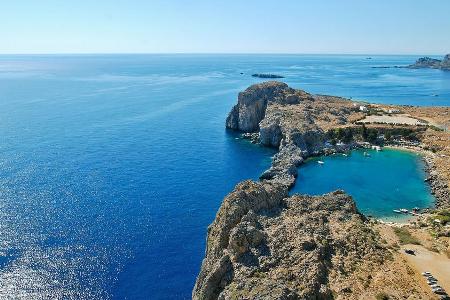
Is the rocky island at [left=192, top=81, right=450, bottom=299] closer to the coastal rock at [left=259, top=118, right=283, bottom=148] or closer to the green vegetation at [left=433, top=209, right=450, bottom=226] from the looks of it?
the green vegetation at [left=433, top=209, right=450, bottom=226]

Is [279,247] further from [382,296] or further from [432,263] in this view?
[432,263]

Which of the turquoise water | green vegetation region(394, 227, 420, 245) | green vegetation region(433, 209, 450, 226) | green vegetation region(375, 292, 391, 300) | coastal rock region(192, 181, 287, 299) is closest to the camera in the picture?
green vegetation region(375, 292, 391, 300)

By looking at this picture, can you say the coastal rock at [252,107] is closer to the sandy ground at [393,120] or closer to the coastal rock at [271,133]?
the coastal rock at [271,133]

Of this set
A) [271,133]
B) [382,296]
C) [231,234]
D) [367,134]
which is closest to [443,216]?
[382,296]

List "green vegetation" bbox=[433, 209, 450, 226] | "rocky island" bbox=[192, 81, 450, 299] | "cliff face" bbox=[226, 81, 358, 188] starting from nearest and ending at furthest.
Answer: "rocky island" bbox=[192, 81, 450, 299] → "green vegetation" bbox=[433, 209, 450, 226] → "cliff face" bbox=[226, 81, 358, 188]

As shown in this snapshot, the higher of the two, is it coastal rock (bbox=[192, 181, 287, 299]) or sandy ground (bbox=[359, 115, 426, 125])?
coastal rock (bbox=[192, 181, 287, 299])

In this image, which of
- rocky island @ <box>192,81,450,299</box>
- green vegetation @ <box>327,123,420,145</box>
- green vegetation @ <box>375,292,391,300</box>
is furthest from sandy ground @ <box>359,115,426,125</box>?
green vegetation @ <box>375,292,391,300</box>
